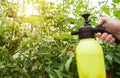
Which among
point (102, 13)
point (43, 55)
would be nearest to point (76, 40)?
point (43, 55)

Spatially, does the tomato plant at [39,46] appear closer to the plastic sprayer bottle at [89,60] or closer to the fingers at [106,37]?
the fingers at [106,37]

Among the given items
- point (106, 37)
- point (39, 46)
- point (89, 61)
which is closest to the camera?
point (89, 61)

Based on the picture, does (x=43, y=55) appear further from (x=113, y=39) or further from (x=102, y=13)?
(x=102, y=13)

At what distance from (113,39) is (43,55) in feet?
1.00

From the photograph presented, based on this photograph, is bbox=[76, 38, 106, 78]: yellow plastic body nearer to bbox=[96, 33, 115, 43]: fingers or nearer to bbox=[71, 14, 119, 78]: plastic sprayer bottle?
bbox=[71, 14, 119, 78]: plastic sprayer bottle

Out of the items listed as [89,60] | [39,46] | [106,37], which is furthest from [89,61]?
[39,46]

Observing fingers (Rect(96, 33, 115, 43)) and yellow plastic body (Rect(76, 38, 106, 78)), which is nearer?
yellow plastic body (Rect(76, 38, 106, 78))

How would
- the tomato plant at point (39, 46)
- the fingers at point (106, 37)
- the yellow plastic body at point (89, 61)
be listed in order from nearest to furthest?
the yellow plastic body at point (89, 61)
the fingers at point (106, 37)
the tomato plant at point (39, 46)

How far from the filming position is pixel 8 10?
165 centimetres

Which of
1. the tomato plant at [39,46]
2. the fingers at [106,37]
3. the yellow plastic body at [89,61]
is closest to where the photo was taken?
the yellow plastic body at [89,61]

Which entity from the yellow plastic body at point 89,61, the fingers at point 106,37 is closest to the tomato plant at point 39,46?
the fingers at point 106,37

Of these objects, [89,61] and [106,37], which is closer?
[89,61]

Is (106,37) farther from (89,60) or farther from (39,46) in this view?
(39,46)

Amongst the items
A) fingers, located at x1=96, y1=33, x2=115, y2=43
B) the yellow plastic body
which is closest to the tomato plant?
fingers, located at x1=96, y1=33, x2=115, y2=43
